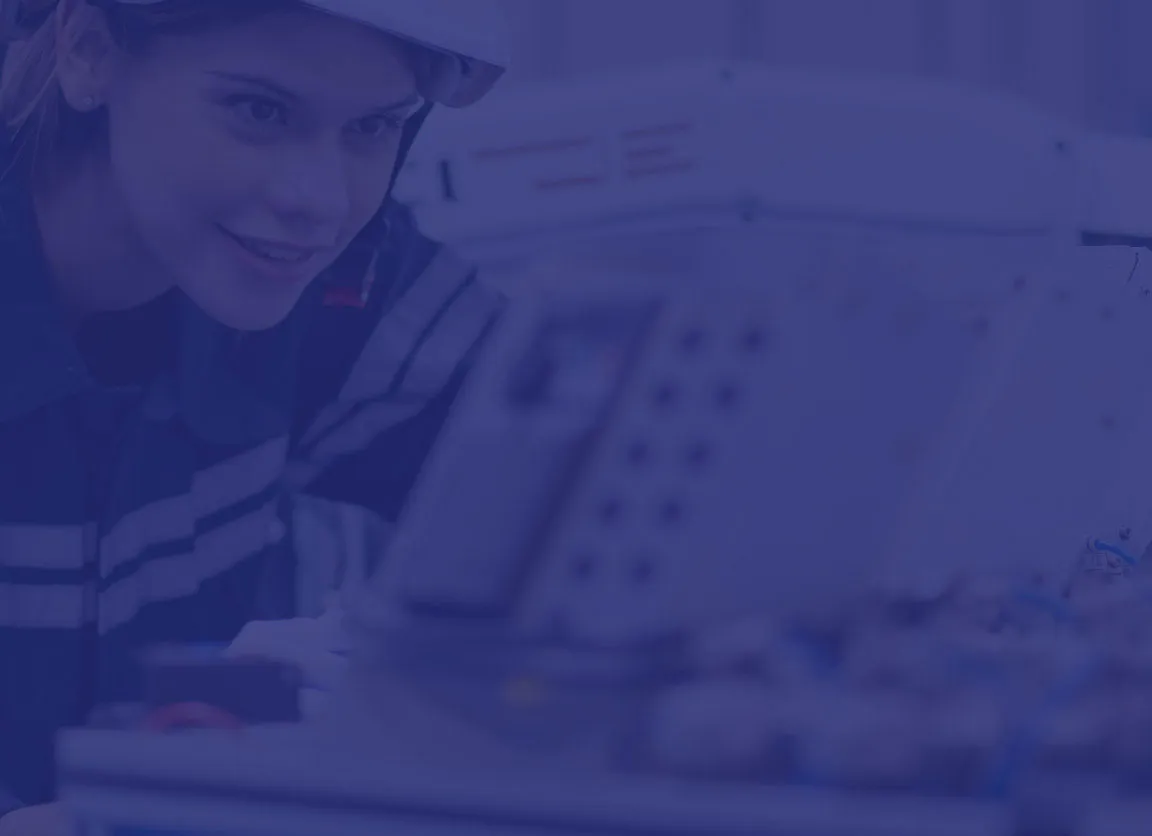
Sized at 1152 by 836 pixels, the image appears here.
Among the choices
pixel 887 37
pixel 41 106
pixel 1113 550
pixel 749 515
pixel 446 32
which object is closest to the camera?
pixel 749 515

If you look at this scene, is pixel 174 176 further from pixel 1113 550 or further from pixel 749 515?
pixel 1113 550

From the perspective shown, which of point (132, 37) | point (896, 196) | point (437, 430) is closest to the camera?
point (896, 196)

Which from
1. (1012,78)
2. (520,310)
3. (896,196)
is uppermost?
(1012,78)

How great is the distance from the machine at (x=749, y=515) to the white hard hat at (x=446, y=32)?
0.97 feet

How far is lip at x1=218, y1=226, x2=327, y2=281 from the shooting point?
134cm

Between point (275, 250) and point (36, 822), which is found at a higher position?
point (275, 250)

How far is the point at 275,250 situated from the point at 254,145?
4.2 inches

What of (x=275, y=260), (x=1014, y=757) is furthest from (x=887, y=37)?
(x=1014, y=757)

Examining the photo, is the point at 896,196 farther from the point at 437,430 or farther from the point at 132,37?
the point at 437,430

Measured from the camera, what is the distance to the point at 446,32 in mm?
1324

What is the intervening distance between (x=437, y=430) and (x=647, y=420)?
943mm

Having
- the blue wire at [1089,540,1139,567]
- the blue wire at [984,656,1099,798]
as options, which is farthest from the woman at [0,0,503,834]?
the blue wire at [984,656,1099,798]

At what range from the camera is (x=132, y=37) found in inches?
51.4

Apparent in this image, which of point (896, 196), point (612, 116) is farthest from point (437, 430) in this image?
point (896, 196)
